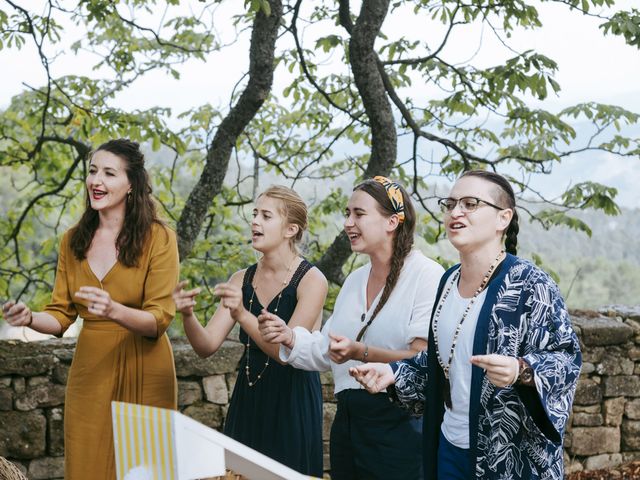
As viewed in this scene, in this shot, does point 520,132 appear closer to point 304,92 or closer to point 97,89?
point 304,92

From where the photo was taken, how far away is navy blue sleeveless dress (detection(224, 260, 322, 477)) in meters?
3.38

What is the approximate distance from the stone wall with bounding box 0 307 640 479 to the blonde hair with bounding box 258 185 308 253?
5.22 ft

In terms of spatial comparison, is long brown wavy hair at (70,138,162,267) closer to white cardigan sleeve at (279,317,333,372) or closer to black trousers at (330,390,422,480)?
white cardigan sleeve at (279,317,333,372)

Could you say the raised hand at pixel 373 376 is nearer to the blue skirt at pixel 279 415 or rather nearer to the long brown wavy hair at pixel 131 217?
the blue skirt at pixel 279 415

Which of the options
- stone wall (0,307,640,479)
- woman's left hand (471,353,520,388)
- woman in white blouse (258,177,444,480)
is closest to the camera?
woman's left hand (471,353,520,388)

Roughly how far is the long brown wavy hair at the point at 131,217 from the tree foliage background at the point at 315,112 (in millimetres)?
1442

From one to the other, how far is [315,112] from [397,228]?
4935 mm

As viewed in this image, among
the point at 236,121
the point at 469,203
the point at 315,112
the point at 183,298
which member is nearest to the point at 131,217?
the point at 183,298

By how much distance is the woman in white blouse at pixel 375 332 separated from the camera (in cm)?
304

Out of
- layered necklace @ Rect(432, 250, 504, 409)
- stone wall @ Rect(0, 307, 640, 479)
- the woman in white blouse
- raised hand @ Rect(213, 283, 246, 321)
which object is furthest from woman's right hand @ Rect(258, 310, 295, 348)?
stone wall @ Rect(0, 307, 640, 479)

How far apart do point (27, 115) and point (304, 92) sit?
241 centimetres

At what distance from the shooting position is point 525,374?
2.30 metres

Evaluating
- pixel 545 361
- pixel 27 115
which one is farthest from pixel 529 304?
pixel 27 115

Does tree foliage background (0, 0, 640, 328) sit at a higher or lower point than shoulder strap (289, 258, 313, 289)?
higher
